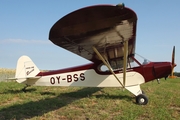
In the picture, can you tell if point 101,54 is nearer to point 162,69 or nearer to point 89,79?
point 89,79

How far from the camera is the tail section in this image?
31.6 ft

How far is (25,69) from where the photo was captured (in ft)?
32.2

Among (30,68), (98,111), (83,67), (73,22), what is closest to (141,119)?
(98,111)

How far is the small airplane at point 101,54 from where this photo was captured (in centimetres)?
348

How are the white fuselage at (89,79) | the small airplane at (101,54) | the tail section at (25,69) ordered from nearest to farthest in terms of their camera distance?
1. the small airplane at (101,54)
2. the white fuselage at (89,79)
3. the tail section at (25,69)

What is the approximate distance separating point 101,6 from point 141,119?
3.37 metres

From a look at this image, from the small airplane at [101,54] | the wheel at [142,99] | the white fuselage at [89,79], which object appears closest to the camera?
the small airplane at [101,54]

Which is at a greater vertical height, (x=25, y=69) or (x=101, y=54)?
(x=101, y=54)

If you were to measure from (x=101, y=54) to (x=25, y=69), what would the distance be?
184 inches

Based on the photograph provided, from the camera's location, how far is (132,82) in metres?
7.66

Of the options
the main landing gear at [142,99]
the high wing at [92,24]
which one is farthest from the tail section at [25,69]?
the main landing gear at [142,99]

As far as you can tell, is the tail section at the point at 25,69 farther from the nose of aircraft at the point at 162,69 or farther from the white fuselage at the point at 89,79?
the nose of aircraft at the point at 162,69

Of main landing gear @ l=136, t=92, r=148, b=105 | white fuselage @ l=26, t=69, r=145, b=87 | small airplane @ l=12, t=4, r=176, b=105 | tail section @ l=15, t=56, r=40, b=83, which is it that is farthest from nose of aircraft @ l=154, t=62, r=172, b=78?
tail section @ l=15, t=56, r=40, b=83

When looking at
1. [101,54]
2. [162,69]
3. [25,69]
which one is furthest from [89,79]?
[25,69]
